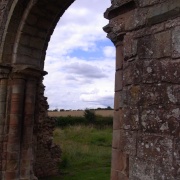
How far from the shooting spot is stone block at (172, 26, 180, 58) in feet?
7.86

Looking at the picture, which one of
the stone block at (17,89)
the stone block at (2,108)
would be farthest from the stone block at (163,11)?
the stone block at (2,108)

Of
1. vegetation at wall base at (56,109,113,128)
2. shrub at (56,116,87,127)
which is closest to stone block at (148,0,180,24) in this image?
shrub at (56,116,87,127)

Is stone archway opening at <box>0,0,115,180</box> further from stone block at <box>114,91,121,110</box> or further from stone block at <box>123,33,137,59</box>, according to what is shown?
stone block at <box>123,33,137,59</box>

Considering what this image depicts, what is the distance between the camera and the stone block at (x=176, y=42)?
2395 mm

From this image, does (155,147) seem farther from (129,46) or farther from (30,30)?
(30,30)

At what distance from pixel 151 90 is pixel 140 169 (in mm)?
642

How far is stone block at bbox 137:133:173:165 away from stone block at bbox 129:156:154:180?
4cm

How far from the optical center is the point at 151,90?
2.58 metres

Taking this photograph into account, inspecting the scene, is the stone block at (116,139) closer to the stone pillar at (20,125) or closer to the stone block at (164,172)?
the stone block at (164,172)

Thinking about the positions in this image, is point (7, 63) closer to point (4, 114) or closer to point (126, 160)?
point (4, 114)

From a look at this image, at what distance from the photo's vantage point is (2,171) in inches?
238

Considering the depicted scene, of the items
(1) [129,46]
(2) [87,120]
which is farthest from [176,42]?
(2) [87,120]

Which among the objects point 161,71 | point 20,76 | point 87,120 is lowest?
point 87,120

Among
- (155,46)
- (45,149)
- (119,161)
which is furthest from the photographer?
(45,149)
